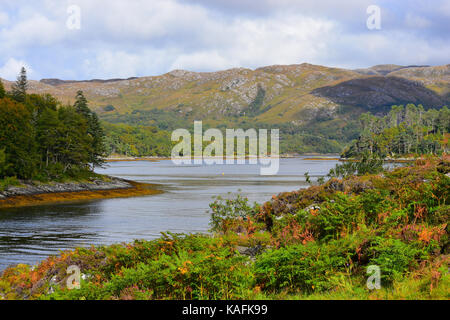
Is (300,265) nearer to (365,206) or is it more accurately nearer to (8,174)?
(365,206)

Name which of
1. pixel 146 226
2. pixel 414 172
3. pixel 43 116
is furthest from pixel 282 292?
pixel 43 116

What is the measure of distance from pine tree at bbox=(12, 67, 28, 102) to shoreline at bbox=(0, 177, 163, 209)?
20.7m

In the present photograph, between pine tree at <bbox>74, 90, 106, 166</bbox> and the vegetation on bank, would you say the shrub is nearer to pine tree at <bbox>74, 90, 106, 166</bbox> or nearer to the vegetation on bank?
the vegetation on bank

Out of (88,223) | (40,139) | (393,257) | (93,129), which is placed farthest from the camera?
(93,129)

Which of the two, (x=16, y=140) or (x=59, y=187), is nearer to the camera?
(x=16, y=140)

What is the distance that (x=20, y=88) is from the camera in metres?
83.5

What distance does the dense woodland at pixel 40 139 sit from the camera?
211 ft

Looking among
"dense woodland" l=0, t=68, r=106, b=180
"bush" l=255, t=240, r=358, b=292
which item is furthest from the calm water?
"bush" l=255, t=240, r=358, b=292

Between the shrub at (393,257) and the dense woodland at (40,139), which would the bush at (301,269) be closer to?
the shrub at (393,257)

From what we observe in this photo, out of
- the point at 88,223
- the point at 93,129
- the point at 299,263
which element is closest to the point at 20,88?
the point at 93,129

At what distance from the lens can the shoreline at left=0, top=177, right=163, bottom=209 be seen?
188 ft

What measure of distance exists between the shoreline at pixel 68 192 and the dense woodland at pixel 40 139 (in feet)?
11.0

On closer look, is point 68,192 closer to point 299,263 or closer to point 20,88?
point 20,88

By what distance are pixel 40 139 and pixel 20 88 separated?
17.0 m
